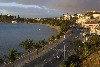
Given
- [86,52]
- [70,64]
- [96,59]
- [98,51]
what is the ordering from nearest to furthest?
[70,64]
[96,59]
[86,52]
[98,51]

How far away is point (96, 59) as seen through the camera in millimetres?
72625

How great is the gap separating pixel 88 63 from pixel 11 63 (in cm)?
1834

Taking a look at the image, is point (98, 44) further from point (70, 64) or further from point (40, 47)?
point (70, 64)

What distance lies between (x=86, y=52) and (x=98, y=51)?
281 inches

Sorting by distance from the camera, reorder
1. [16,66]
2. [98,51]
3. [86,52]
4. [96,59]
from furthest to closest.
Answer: [98,51] < [86,52] < [96,59] < [16,66]

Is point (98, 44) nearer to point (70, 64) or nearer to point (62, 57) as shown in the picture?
point (62, 57)

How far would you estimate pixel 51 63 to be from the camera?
72062 millimetres

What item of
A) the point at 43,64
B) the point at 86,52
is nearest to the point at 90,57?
the point at 86,52

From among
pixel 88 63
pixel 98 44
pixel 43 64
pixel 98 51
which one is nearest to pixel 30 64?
pixel 43 64

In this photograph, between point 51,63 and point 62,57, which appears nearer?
point 51,63

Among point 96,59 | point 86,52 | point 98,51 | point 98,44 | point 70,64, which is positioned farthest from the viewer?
point 98,44

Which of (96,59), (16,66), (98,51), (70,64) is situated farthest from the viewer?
(98,51)

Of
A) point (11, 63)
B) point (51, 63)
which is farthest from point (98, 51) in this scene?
point (11, 63)

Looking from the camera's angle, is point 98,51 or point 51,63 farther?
point 98,51
